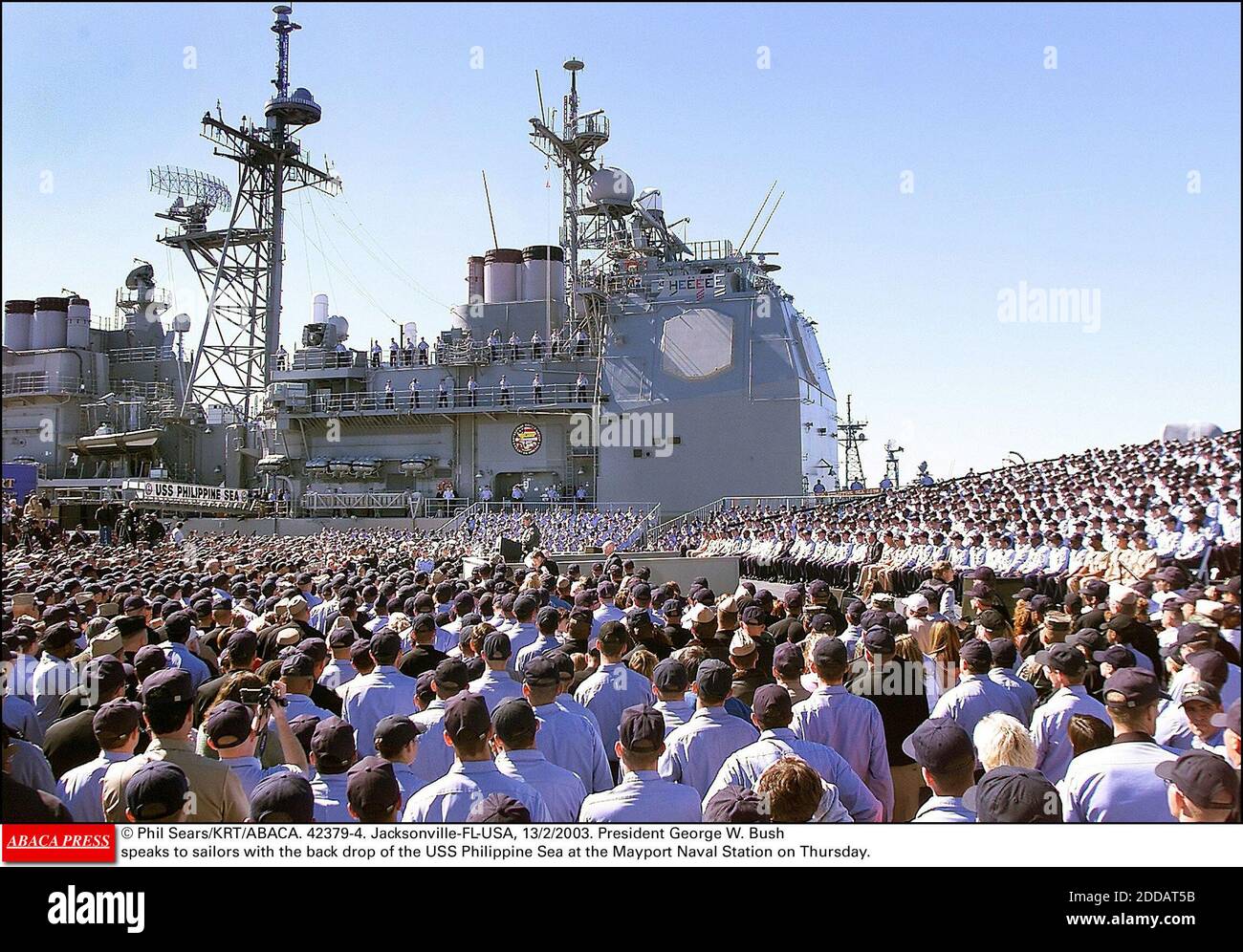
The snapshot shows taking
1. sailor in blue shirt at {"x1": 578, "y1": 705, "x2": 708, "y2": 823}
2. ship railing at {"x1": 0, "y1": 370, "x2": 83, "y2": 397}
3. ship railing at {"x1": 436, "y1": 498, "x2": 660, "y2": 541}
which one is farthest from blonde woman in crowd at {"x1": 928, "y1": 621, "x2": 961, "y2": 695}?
ship railing at {"x1": 0, "y1": 370, "x2": 83, "y2": 397}

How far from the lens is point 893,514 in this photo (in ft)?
76.6

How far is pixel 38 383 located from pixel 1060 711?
1966 inches

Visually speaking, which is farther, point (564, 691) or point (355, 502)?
point (355, 502)

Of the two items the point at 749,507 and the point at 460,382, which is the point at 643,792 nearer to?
the point at 749,507

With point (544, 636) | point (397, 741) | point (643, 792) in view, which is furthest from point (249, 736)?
point (544, 636)

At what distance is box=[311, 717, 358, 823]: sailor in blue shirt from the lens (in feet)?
14.0

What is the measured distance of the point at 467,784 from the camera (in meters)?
4.14

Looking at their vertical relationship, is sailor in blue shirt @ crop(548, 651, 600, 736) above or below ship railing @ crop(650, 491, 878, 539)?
below

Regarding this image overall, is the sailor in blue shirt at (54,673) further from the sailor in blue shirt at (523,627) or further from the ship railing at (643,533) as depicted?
the ship railing at (643,533)

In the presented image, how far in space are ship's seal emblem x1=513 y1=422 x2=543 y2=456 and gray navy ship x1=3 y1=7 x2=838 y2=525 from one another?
120 millimetres

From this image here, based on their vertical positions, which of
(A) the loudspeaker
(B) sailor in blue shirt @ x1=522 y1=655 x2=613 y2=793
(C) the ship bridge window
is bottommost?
(B) sailor in blue shirt @ x1=522 y1=655 x2=613 y2=793

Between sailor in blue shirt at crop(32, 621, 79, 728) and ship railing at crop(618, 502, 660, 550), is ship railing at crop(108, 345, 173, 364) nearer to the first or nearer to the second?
ship railing at crop(618, 502, 660, 550)

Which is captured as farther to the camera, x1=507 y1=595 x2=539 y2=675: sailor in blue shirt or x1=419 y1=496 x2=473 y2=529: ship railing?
x1=419 y1=496 x2=473 y2=529: ship railing

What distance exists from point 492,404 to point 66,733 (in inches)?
1290
